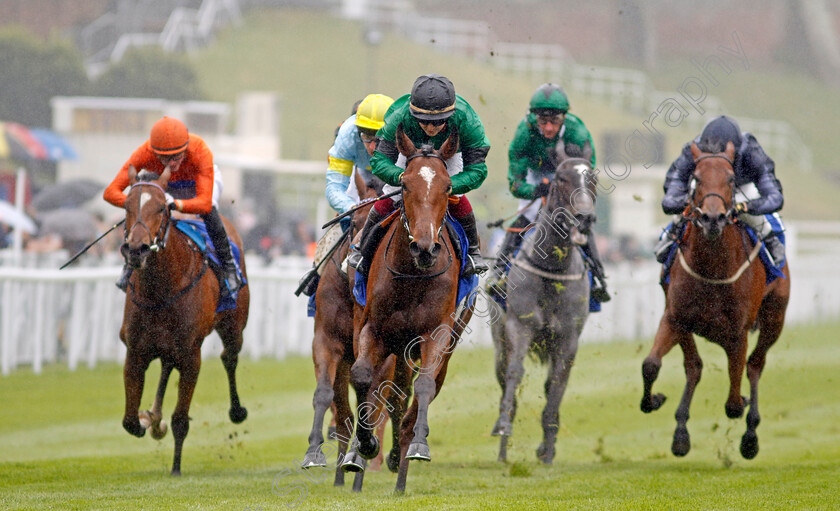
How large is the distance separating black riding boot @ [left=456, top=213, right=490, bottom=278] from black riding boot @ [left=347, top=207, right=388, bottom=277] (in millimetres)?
523

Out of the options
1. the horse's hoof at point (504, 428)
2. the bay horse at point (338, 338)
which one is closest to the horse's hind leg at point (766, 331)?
the horse's hoof at point (504, 428)

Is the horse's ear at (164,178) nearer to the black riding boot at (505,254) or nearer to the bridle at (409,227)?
the bridle at (409,227)

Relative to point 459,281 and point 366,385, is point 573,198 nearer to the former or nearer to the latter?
point 459,281

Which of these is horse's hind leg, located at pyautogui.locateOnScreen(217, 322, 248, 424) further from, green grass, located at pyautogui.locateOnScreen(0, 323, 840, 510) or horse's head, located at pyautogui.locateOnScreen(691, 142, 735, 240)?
horse's head, located at pyautogui.locateOnScreen(691, 142, 735, 240)

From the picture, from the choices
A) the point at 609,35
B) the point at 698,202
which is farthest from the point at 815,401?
the point at 609,35

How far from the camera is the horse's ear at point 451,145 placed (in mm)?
6477

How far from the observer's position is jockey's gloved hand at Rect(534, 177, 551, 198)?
9.31 m

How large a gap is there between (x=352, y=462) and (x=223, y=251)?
2630 millimetres

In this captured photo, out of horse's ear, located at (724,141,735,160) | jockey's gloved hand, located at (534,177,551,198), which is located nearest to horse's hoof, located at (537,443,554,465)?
jockey's gloved hand, located at (534,177,551,198)

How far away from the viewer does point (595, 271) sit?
9.51 m

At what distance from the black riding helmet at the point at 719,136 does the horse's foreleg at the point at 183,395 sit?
155 inches

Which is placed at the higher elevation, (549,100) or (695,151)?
(549,100)

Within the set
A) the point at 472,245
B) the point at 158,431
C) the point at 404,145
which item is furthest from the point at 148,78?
the point at 404,145

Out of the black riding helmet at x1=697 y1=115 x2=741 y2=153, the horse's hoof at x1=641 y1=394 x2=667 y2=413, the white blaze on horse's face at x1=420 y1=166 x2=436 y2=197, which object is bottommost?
the horse's hoof at x1=641 y1=394 x2=667 y2=413
